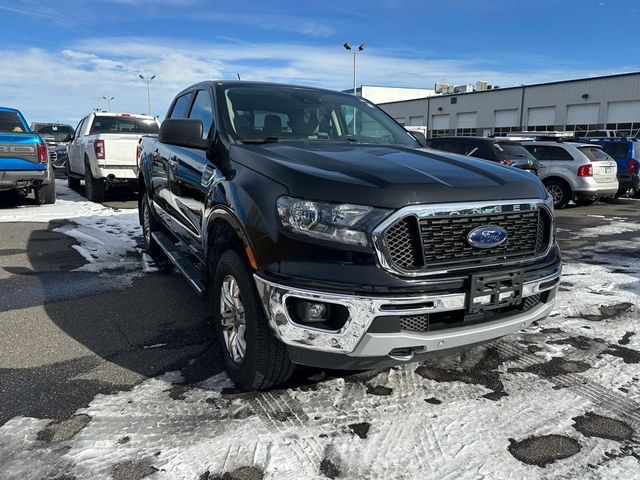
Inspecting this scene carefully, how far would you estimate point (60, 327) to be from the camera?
3971 millimetres

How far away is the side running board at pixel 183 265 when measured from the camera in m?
3.61

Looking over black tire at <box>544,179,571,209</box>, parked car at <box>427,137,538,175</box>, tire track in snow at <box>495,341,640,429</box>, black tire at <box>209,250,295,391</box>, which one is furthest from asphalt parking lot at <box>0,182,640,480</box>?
black tire at <box>544,179,571,209</box>

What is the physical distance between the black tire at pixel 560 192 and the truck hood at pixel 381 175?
10.4m

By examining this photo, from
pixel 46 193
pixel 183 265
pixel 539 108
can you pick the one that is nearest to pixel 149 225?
pixel 183 265

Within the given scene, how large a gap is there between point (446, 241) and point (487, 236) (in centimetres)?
26

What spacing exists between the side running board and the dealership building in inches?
1109

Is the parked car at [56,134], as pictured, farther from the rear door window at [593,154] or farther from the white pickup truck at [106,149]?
the rear door window at [593,154]

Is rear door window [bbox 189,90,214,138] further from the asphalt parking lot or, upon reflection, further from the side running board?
the asphalt parking lot

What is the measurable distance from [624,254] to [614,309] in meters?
2.77

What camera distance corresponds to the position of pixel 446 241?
249 cm

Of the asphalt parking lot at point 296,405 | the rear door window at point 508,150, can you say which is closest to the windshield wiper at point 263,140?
the asphalt parking lot at point 296,405

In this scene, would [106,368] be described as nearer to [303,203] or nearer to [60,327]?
[60,327]

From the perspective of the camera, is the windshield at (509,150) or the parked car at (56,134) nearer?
the windshield at (509,150)

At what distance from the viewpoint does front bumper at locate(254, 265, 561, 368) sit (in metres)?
2.32
